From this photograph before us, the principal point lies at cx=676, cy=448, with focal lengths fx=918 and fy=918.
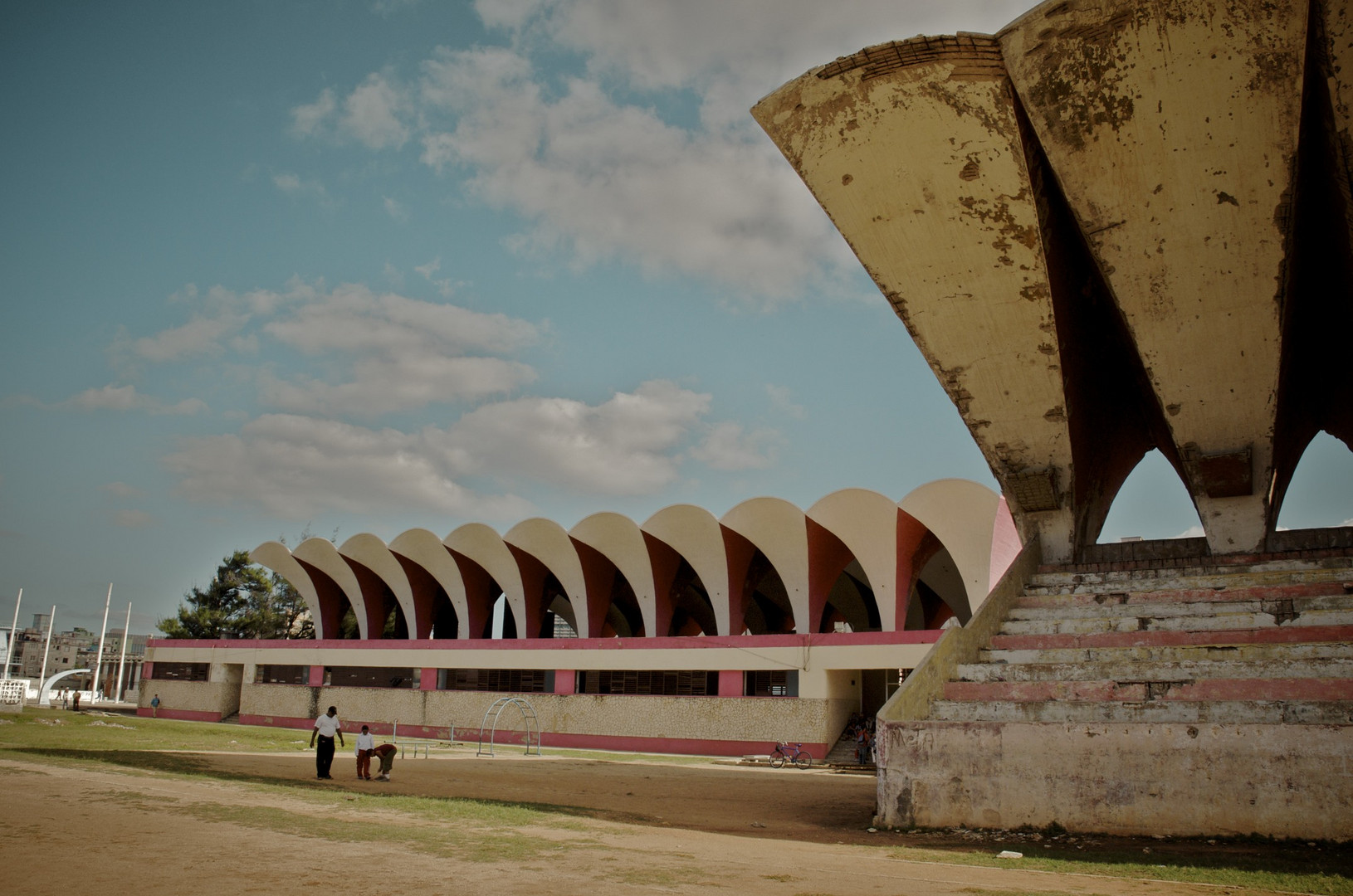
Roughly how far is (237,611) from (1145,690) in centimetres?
4954

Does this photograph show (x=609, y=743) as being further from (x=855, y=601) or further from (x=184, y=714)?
(x=184, y=714)

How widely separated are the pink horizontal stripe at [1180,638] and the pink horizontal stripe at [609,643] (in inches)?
418

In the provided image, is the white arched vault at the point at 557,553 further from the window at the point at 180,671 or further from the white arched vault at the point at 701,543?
the window at the point at 180,671

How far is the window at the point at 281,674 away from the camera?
1353 inches

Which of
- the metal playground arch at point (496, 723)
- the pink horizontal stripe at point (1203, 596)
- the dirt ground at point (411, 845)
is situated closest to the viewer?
the dirt ground at point (411, 845)

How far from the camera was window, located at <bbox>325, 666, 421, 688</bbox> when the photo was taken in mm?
32094

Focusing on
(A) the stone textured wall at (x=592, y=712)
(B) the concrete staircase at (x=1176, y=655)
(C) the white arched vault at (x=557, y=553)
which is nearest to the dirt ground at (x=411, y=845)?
(B) the concrete staircase at (x=1176, y=655)

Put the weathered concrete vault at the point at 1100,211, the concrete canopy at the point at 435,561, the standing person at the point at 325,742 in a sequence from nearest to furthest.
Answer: the weathered concrete vault at the point at 1100,211, the standing person at the point at 325,742, the concrete canopy at the point at 435,561

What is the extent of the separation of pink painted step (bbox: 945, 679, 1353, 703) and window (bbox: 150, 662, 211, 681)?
34.6m

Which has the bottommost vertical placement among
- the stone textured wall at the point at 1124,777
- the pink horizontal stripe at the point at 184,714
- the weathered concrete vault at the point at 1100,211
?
the pink horizontal stripe at the point at 184,714

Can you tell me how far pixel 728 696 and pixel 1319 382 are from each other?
609 inches

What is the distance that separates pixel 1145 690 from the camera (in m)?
9.68

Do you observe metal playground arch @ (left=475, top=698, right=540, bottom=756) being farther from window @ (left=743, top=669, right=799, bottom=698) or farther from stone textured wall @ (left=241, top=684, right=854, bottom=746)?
window @ (left=743, top=669, right=799, bottom=698)

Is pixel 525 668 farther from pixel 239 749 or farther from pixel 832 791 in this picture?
pixel 832 791
